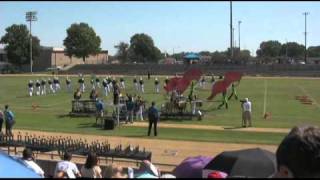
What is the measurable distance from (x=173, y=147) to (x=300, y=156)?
19370 millimetres

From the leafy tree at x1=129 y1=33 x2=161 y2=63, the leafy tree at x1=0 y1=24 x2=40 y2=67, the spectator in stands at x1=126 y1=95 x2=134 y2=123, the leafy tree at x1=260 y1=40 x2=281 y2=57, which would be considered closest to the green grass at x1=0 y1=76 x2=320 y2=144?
the spectator in stands at x1=126 y1=95 x2=134 y2=123

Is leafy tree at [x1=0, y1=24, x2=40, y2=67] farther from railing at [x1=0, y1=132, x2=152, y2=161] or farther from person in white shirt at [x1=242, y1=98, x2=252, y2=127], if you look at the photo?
railing at [x1=0, y1=132, x2=152, y2=161]

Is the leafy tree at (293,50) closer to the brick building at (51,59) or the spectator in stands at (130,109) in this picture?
the brick building at (51,59)

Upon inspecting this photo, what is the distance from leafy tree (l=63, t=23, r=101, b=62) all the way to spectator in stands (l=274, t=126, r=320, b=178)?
437 feet

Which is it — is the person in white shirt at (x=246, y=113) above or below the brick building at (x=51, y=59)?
below

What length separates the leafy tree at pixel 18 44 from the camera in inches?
5044

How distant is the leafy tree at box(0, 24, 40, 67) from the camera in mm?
128125

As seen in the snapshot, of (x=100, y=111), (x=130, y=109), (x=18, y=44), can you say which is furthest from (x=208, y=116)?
(x=18, y=44)

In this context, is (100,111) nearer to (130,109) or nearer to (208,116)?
(130,109)

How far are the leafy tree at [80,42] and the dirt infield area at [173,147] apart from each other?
362ft

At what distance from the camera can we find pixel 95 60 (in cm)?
16475

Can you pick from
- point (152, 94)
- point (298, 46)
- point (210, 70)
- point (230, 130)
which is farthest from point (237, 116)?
point (298, 46)

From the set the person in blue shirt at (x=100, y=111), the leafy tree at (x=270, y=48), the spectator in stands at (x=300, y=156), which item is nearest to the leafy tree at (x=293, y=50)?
the leafy tree at (x=270, y=48)

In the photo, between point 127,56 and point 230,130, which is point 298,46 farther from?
point 230,130
